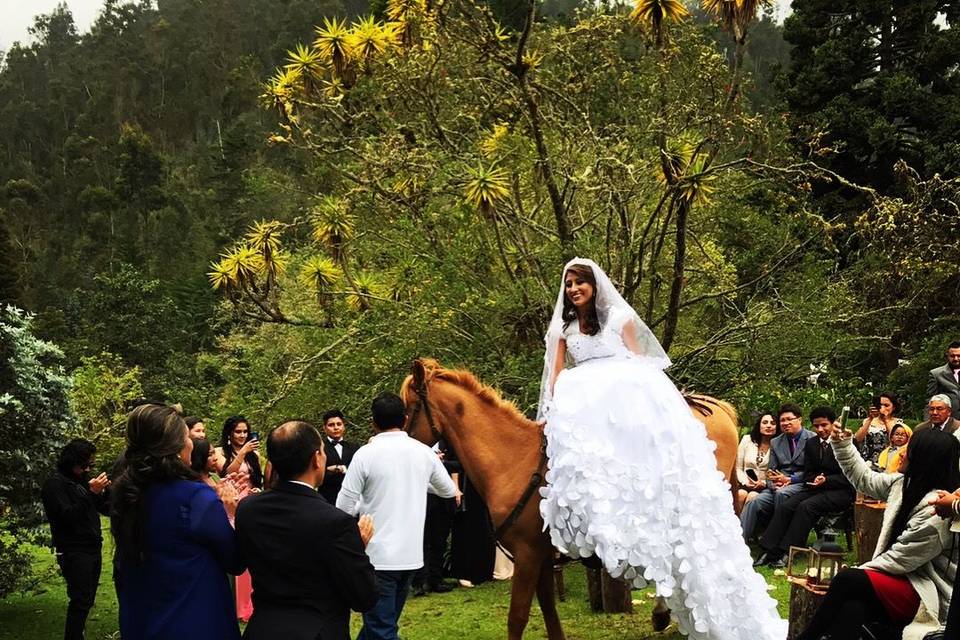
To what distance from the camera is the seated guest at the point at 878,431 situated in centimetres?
923

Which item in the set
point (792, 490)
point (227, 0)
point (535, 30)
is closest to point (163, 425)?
point (792, 490)

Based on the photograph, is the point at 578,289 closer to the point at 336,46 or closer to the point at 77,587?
the point at 77,587

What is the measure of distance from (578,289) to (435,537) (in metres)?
4.30

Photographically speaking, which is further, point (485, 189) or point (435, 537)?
point (485, 189)

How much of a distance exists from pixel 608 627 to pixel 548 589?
1318mm

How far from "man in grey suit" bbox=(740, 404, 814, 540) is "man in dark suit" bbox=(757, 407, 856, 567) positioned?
0.14 m

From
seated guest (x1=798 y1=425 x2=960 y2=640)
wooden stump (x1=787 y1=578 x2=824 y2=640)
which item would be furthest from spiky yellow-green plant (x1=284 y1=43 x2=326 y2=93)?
seated guest (x1=798 y1=425 x2=960 y2=640)

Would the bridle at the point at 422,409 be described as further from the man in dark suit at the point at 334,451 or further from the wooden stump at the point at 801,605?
the wooden stump at the point at 801,605

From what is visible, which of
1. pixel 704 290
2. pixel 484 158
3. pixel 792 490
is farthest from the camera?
pixel 704 290

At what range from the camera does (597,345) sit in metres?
5.95

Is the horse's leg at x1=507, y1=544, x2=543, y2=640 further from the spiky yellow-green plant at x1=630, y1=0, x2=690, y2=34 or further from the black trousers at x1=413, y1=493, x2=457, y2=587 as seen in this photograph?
the spiky yellow-green plant at x1=630, y1=0, x2=690, y2=34

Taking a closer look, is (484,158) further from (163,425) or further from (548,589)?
(163,425)

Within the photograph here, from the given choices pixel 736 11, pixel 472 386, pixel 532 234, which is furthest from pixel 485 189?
pixel 472 386

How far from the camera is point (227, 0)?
268ft
